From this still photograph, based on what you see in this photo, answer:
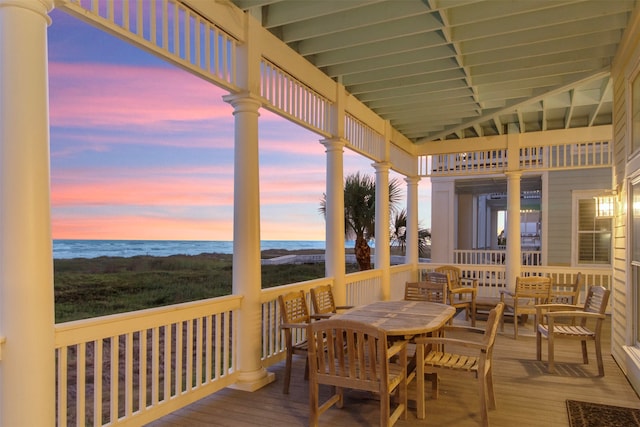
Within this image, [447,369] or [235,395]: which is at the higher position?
[447,369]

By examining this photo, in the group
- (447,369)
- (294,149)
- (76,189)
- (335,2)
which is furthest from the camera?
(294,149)

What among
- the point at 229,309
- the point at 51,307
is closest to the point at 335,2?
the point at 229,309

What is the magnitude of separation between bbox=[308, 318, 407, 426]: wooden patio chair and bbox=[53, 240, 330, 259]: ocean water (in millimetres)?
15613

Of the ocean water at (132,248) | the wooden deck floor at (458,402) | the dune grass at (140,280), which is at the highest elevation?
the wooden deck floor at (458,402)

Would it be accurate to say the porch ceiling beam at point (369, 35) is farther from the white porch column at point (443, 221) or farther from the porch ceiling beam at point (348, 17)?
the white porch column at point (443, 221)

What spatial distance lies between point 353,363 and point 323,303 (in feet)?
7.41

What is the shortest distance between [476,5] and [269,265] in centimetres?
2462

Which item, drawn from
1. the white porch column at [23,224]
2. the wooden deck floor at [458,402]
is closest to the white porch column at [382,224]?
the wooden deck floor at [458,402]

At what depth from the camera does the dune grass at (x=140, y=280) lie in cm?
1942

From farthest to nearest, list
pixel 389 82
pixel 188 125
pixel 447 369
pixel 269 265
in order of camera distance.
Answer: pixel 269 265, pixel 188 125, pixel 389 82, pixel 447 369

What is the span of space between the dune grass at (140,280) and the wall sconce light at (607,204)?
1821 cm

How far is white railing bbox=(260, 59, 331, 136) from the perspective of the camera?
14.4 ft

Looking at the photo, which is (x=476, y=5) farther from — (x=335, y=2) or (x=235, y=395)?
(x=235, y=395)

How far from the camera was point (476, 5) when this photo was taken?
406 cm
